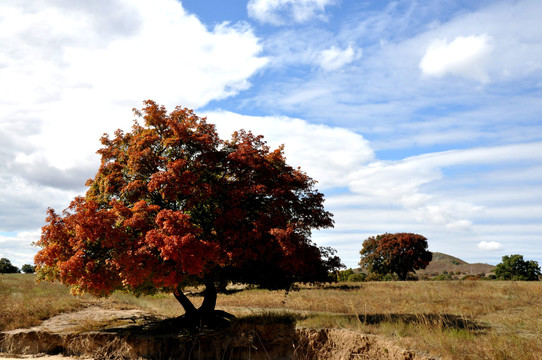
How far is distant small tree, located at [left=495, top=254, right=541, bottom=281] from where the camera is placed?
52625 mm

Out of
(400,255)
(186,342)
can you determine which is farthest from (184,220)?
(400,255)

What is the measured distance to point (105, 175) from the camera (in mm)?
18078

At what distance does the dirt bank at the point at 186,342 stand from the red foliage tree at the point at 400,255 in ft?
133

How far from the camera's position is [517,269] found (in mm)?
53531

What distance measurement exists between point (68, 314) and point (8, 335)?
4161 mm

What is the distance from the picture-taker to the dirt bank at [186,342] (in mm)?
14289

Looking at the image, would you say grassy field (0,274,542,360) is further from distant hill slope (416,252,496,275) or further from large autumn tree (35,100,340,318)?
distant hill slope (416,252,496,275)

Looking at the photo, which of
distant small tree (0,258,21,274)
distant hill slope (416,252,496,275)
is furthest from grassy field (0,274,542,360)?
distant hill slope (416,252,496,275)

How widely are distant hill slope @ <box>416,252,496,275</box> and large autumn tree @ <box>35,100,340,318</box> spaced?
304ft

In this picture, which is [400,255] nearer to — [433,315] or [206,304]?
[433,315]

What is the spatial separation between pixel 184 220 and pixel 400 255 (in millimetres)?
45093

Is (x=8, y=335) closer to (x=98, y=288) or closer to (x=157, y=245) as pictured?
(x=98, y=288)

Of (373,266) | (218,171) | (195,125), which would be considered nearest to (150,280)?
(218,171)

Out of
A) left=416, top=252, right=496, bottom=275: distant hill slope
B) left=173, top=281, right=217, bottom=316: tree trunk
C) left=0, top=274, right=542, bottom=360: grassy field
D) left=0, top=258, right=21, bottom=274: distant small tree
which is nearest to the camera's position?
left=0, top=274, right=542, bottom=360: grassy field
